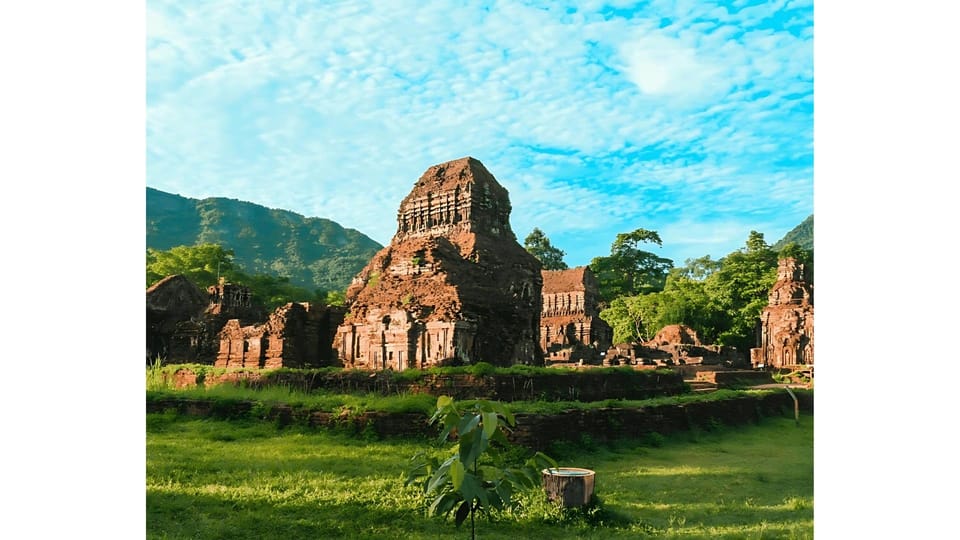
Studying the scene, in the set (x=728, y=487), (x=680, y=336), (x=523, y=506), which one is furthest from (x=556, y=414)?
(x=680, y=336)

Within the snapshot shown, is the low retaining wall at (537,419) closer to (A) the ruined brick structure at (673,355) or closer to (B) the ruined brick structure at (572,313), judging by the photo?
(A) the ruined brick structure at (673,355)

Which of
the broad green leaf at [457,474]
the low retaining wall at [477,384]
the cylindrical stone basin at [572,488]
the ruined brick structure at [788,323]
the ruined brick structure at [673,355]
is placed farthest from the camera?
the ruined brick structure at [788,323]

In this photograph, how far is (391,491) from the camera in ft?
20.6

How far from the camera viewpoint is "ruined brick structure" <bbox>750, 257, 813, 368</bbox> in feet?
92.6

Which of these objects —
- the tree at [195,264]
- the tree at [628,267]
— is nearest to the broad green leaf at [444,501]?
the tree at [195,264]

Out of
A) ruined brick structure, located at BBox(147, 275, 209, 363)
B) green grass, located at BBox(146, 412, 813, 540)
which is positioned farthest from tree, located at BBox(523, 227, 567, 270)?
green grass, located at BBox(146, 412, 813, 540)

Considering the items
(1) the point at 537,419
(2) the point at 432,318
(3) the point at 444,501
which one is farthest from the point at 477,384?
(3) the point at 444,501

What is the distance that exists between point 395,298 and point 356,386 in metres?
3.16

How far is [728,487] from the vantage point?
281 inches

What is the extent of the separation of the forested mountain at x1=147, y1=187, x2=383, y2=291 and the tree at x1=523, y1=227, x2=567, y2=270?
1688 centimetres

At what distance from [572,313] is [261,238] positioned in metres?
40.1

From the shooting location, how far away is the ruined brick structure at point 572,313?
124 ft

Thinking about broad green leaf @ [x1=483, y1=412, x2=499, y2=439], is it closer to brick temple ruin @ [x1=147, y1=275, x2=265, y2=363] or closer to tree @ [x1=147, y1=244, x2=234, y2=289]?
brick temple ruin @ [x1=147, y1=275, x2=265, y2=363]

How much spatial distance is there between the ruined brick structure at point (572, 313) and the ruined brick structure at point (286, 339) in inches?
800
